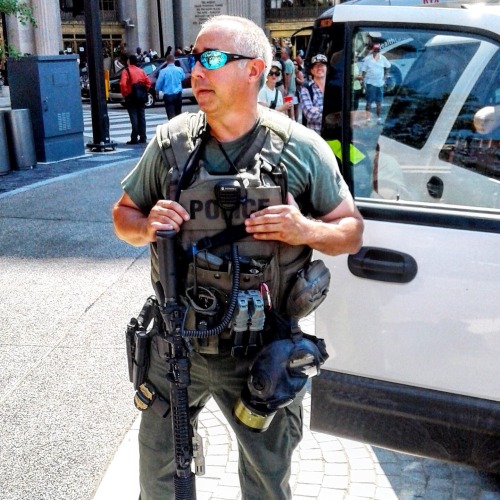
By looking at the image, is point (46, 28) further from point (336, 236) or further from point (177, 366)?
point (177, 366)

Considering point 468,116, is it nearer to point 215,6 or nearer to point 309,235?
point 309,235

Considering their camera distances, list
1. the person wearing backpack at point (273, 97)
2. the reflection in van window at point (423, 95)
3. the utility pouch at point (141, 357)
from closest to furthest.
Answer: the utility pouch at point (141, 357), the reflection in van window at point (423, 95), the person wearing backpack at point (273, 97)

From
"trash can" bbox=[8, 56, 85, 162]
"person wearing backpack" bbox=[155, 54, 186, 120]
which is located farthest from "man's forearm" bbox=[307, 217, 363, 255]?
"person wearing backpack" bbox=[155, 54, 186, 120]

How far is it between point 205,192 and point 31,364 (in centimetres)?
265

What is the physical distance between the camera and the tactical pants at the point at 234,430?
7.64ft

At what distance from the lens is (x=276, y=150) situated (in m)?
2.28

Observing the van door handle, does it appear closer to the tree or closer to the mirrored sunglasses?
the mirrored sunglasses

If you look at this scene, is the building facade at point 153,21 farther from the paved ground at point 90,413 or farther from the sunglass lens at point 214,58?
the sunglass lens at point 214,58

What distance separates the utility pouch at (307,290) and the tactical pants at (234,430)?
229 mm

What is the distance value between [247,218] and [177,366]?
18.2 inches

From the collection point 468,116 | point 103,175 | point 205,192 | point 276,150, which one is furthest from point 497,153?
point 103,175

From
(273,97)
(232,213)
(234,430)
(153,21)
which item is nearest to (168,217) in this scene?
(232,213)

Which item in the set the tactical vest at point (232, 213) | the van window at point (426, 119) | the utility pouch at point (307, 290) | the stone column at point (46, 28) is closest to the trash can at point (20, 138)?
the van window at point (426, 119)

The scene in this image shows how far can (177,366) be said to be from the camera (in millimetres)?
2158
